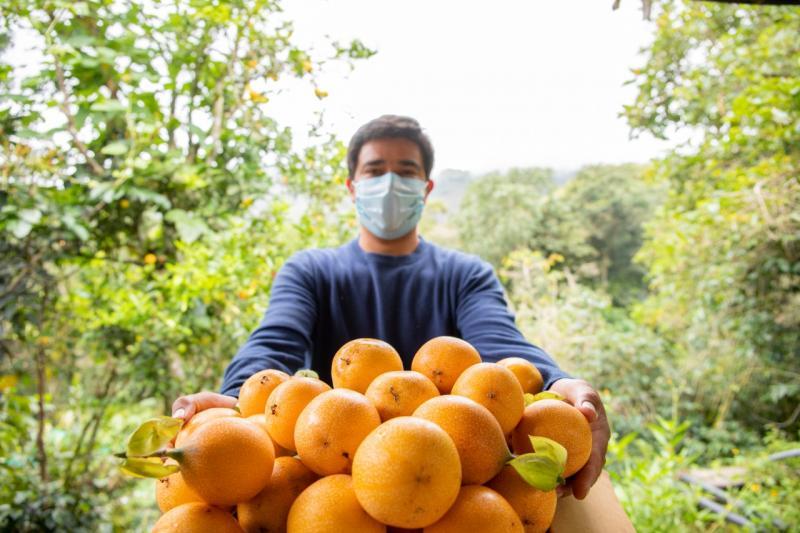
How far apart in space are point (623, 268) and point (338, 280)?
20.1 m

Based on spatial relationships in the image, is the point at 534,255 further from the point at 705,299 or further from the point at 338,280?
the point at 338,280

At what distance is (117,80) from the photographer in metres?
2.98

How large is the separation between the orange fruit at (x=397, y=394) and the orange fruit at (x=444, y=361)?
0.33 feet

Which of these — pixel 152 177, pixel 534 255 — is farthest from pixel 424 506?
pixel 534 255

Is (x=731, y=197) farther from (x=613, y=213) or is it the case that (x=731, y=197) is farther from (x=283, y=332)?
(x=613, y=213)

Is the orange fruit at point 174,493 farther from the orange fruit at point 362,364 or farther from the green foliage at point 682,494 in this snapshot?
the green foliage at point 682,494

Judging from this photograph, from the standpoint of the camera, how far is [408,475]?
599 millimetres

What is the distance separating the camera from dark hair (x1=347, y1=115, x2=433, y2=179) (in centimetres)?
211

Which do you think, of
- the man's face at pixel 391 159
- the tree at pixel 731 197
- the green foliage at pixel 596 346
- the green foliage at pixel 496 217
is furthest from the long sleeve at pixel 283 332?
the green foliage at pixel 496 217

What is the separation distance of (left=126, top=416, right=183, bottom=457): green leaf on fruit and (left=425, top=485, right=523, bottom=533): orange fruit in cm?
40

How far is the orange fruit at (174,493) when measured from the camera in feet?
2.38

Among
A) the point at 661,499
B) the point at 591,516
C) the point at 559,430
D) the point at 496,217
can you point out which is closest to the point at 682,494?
the point at 661,499

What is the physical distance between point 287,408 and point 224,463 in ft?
0.49

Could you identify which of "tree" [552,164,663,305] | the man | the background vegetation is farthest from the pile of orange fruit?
"tree" [552,164,663,305]
